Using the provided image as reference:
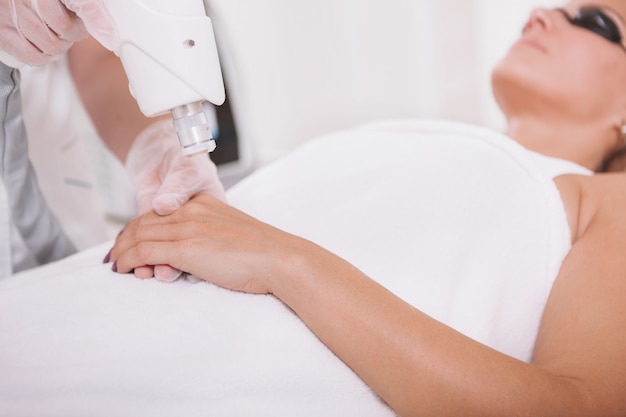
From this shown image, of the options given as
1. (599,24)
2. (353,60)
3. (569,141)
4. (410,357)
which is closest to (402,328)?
(410,357)

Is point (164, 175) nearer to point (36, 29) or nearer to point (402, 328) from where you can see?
point (36, 29)

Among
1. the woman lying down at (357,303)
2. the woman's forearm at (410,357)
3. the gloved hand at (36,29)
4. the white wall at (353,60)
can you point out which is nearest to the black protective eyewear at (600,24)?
the woman lying down at (357,303)

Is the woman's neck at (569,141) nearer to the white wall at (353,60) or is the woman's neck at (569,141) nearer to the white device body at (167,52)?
the white wall at (353,60)

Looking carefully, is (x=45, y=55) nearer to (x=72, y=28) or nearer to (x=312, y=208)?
(x=72, y=28)

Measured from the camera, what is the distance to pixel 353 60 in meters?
2.44

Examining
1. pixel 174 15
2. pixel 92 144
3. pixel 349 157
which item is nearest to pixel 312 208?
pixel 349 157

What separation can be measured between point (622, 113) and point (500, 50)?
784mm

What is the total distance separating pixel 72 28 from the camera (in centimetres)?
73

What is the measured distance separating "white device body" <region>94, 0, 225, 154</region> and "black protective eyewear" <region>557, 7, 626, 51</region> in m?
0.95

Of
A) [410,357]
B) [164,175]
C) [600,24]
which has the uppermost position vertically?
[600,24]

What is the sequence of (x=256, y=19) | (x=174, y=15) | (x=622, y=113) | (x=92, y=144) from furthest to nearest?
1. (x=256, y=19)
2. (x=92, y=144)
3. (x=622, y=113)
4. (x=174, y=15)

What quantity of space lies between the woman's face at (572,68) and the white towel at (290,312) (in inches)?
9.2

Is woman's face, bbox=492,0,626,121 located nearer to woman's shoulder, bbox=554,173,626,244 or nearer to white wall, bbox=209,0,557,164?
woman's shoulder, bbox=554,173,626,244

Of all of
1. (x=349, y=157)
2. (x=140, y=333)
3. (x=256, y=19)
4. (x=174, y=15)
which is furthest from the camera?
(x=256, y=19)
